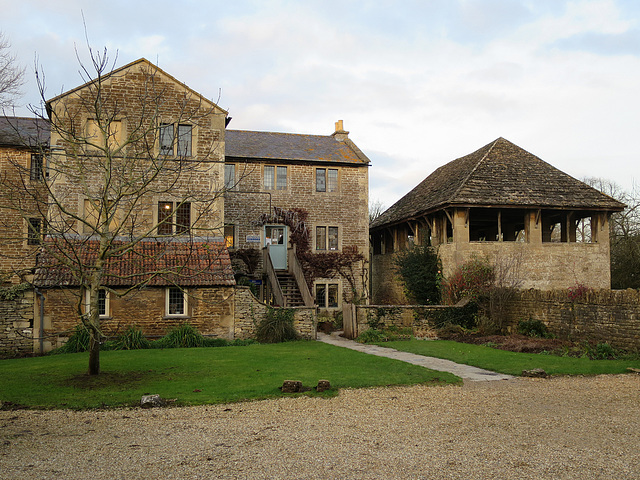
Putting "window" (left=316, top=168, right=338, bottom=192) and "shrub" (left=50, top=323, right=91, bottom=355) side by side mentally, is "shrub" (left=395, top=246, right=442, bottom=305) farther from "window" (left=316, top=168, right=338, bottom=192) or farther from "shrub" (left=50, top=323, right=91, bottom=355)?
"shrub" (left=50, top=323, right=91, bottom=355)

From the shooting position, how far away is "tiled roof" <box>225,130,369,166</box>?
85.1ft

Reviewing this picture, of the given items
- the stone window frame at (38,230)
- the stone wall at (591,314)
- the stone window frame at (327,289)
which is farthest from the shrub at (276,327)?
the stone wall at (591,314)

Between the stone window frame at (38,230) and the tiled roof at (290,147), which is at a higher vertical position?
the tiled roof at (290,147)

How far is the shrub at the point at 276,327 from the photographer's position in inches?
710

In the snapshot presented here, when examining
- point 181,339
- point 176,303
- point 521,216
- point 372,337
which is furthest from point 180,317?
point 521,216

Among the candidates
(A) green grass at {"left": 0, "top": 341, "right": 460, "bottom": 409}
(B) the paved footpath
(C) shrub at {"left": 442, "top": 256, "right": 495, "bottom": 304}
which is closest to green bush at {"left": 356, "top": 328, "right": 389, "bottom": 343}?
(B) the paved footpath

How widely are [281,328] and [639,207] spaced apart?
2688 cm

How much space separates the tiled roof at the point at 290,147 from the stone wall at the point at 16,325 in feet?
36.9

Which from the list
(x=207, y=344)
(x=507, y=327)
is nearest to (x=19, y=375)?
(x=207, y=344)

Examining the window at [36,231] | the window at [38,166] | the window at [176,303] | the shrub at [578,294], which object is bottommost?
the window at [176,303]

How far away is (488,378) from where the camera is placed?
1100 centimetres

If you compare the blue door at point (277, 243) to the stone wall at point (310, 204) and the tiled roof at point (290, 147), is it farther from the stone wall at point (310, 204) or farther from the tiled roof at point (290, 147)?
the tiled roof at point (290, 147)

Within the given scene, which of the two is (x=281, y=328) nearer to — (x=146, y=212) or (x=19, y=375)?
(x=146, y=212)

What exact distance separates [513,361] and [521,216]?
1398cm
